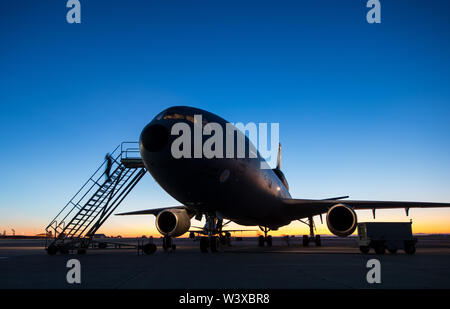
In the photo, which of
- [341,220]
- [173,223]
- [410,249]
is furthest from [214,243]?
[410,249]

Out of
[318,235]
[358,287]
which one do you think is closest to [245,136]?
[358,287]

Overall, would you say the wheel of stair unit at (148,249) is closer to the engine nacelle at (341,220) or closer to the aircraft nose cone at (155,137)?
the aircraft nose cone at (155,137)

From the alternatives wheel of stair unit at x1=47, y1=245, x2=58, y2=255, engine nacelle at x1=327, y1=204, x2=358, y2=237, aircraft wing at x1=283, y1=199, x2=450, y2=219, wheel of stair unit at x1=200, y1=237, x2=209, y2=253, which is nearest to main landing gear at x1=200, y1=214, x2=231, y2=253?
wheel of stair unit at x1=200, y1=237, x2=209, y2=253

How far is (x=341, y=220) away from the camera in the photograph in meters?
17.7

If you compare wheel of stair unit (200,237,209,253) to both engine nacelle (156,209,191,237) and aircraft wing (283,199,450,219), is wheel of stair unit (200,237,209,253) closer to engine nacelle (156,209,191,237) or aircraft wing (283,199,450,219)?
engine nacelle (156,209,191,237)

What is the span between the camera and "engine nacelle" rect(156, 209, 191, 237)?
1717cm

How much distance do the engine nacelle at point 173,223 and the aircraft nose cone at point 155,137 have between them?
5.60 meters

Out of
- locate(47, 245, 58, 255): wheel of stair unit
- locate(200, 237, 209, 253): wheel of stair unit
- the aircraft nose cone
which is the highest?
the aircraft nose cone

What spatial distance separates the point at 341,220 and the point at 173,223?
317 inches

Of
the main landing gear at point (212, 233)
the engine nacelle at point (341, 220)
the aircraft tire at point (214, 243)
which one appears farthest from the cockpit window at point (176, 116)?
the engine nacelle at point (341, 220)

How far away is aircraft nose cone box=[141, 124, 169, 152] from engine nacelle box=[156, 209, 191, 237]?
5.60 metres

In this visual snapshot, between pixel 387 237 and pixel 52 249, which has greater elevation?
pixel 387 237

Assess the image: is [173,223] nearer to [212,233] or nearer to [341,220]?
[212,233]
